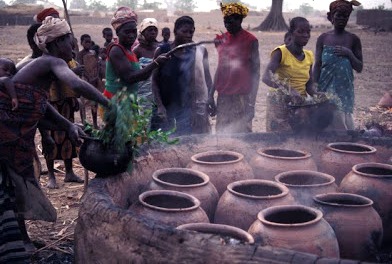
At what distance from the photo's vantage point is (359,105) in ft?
36.2

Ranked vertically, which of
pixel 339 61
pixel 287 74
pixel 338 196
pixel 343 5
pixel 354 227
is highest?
pixel 343 5

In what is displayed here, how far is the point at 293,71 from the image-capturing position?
18.2ft

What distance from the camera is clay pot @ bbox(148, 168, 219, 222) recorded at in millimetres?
3725

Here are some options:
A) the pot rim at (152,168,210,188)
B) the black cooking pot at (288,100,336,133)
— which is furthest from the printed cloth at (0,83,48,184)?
the black cooking pot at (288,100,336,133)

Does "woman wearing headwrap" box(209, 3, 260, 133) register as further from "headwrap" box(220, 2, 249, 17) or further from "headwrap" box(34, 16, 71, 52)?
"headwrap" box(34, 16, 71, 52)

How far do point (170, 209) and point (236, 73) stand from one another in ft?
9.55

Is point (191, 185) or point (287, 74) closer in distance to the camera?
point (191, 185)

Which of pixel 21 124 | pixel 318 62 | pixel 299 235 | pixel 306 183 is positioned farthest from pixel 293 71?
pixel 21 124

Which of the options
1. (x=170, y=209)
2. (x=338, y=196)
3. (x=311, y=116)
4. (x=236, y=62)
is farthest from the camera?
(x=236, y=62)

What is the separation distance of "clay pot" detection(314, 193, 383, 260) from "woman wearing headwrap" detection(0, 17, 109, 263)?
1874 millimetres

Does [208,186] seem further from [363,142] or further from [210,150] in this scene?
[363,142]

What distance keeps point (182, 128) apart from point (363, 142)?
81.0 inches

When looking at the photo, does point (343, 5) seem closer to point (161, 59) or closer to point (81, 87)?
point (161, 59)

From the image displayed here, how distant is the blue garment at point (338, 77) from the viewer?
5.79m
